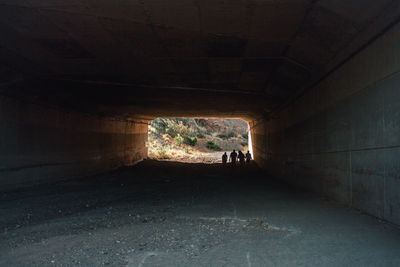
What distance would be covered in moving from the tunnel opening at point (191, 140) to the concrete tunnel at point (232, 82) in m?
20.6

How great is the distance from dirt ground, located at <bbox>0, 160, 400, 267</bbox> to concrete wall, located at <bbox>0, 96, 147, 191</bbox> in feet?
6.13

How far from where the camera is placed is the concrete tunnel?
529cm

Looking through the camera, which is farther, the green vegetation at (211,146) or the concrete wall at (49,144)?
the green vegetation at (211,146)

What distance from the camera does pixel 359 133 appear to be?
21.9ft

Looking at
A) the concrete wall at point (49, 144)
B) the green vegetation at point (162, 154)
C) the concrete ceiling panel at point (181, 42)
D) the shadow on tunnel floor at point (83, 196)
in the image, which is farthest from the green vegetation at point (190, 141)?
the concrete ceiling panel at point (181, 42)

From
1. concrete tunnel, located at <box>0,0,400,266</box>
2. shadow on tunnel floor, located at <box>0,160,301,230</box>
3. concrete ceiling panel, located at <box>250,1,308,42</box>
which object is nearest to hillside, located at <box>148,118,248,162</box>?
shadow on tunnel floor, located at <box>0,160,301,230</box>

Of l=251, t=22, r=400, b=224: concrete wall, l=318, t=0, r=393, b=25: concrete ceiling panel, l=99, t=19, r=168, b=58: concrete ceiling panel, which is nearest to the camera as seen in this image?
l=318, t=0, r=393, b=25: concrete ceiling panel

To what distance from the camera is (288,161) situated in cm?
1377

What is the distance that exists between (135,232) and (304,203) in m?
4.78

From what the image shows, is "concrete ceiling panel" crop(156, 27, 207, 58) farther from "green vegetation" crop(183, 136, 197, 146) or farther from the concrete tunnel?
"green vegetation" crop(183, 136, 197, 146)

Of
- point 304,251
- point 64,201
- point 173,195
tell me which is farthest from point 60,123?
point 304,251

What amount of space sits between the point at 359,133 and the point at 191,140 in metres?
43.9

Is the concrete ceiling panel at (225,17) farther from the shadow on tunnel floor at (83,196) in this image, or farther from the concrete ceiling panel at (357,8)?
the shadow on tunnel floor at (83,196)

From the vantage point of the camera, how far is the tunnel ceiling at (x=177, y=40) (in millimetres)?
5793
